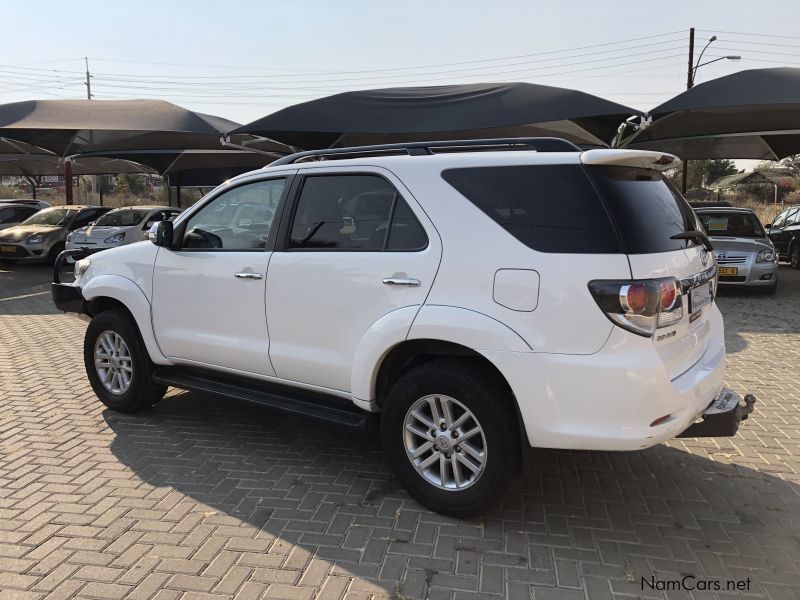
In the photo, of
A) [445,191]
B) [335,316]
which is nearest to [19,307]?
[335,316]

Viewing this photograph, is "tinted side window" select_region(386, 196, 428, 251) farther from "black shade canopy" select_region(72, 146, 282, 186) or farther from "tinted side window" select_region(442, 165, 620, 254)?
"black shade canopy" select_region(72, 146, 282, 186)

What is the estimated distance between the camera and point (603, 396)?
2725mm

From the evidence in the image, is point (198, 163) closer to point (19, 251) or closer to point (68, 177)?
point (68, 177)

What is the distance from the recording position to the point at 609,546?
3.00 metres

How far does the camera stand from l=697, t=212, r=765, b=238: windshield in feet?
37.2

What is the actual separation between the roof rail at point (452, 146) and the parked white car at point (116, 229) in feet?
36.2

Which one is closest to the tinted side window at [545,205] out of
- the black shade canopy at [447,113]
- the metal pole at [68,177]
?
the black shade canopy at [447,113]

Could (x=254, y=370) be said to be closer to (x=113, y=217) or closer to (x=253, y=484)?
(x=253, y=484)

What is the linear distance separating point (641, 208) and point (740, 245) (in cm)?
916

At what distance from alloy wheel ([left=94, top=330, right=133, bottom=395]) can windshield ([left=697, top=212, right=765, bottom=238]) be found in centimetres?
1027

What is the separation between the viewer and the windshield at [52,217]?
623 inches

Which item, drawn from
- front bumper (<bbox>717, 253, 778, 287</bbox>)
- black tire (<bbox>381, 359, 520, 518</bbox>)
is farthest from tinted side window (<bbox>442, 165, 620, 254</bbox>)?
→ front bumper (<bbox>717, 253, 778, 287</bbox>)

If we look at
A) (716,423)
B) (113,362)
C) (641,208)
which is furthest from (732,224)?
(113,362)

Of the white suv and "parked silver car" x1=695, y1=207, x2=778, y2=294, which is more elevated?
the white suv
